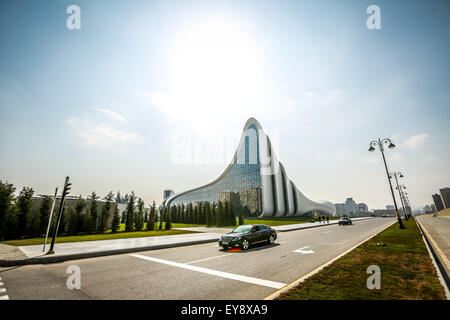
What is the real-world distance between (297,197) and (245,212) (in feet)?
98.7

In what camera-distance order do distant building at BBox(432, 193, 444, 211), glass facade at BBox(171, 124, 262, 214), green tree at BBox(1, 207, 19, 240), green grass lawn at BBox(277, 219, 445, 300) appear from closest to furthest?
1. green grass lawn at BBox(277, 219, 445, 300)
2. green tree at BBox(1, 207, 19, 240)
3. glass facade at BBox(171, 124, 262, 214)
4. distant building at BBox(432, 193, 444, 211)

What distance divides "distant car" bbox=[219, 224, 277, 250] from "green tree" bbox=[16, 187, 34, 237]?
21202 millimetres

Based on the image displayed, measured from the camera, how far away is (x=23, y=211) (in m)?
20.0

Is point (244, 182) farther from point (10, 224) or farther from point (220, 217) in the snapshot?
point (10, 224)

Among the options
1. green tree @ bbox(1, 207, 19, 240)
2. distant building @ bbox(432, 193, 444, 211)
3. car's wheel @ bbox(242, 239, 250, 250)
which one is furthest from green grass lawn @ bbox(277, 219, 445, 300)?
distant building @ bbox(432, 193, 444, 211)

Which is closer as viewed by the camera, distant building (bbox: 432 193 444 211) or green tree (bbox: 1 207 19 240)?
green tree (bbox: 1 207 19 240)

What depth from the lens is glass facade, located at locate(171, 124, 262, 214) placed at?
59.9 meters

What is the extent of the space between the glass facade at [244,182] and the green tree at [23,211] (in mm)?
42381

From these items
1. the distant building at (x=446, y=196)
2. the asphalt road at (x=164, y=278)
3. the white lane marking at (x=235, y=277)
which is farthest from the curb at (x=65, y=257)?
the distant building at (x=446, y=196)

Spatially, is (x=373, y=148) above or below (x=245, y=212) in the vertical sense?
above

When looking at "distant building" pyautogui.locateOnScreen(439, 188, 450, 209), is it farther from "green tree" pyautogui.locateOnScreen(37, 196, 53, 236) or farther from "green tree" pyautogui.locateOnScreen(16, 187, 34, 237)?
"green tree" pyautogui.locateOnScreen(16, 187, 34, 237)
